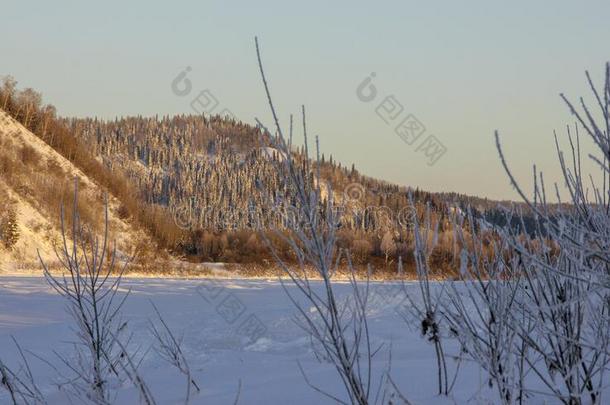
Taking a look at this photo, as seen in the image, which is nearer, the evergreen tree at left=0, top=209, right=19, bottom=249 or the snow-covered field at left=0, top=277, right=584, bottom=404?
the snow-covered field at left=0, top=277, right=584, bottom=404

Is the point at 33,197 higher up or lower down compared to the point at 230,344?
higher up

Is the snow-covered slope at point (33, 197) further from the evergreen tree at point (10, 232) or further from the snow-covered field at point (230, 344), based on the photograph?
the snow-covered field at point (230, 344)

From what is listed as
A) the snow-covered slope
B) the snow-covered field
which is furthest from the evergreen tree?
the snow-covered field

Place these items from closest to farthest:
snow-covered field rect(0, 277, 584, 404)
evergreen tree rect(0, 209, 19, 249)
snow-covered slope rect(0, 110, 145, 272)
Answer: snow-covered field rect(0, 277, 584, 404), evergreen tree rect(0, 209, 19, 249), snow-covered slope rect(0, 110, 145, 272)

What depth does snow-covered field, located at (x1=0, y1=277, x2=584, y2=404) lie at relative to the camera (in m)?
5.69

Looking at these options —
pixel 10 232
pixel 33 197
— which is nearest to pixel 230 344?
pixel 10 232

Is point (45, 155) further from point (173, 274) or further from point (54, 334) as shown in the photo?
point (54, 334)

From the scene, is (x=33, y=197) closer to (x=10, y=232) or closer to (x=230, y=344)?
(x=10, y=232)

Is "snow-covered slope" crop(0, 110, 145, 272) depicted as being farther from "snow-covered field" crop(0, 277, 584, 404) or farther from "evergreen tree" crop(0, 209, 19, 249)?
"snow-covered field" crop(0, 277, 584, 404)

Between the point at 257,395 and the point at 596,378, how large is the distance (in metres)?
2.55

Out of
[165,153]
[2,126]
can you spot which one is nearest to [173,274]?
[2,126]

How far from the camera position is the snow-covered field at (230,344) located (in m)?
5.69

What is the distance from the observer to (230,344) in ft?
30.0

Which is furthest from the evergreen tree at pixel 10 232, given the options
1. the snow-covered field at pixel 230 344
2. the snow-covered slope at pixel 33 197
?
the snow-covered field at pixel 230 344
